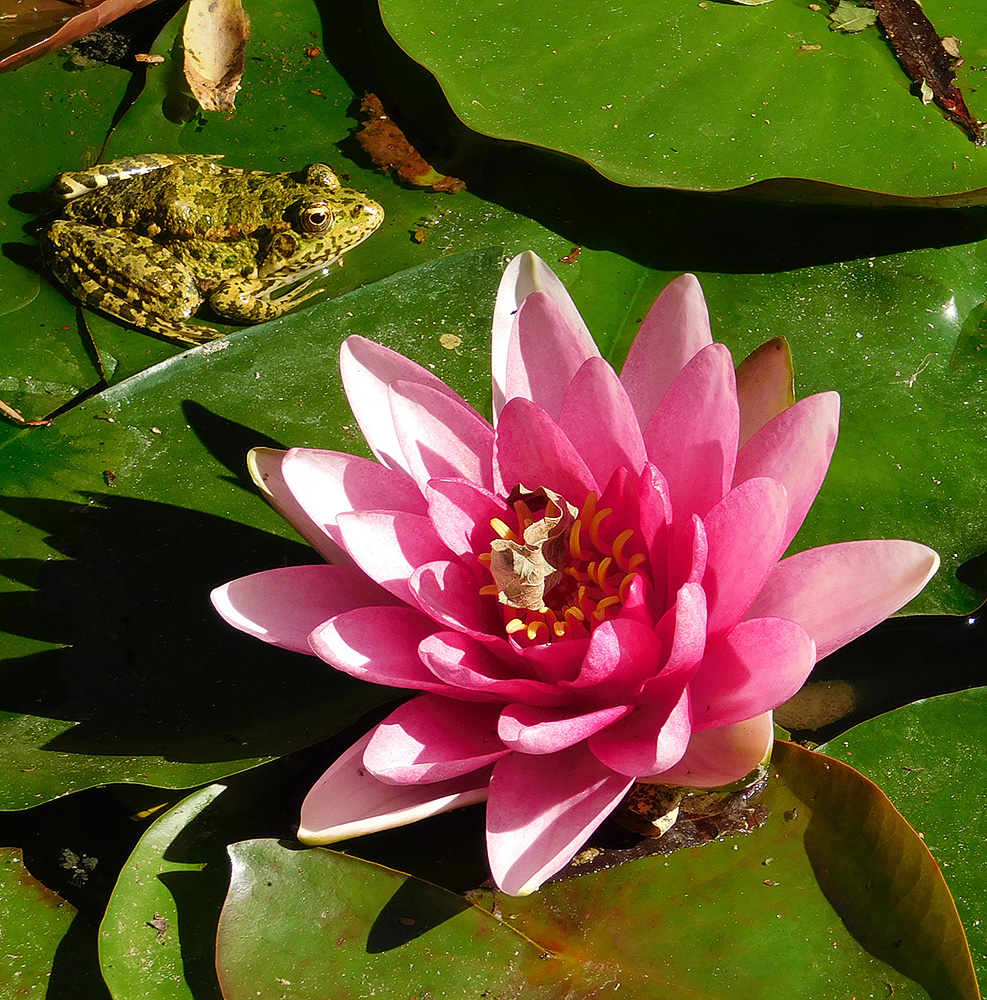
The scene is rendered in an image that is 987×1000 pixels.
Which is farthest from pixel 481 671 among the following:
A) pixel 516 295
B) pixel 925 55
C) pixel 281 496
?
pixel 925 55

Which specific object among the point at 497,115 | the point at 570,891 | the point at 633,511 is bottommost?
the point at 570,891

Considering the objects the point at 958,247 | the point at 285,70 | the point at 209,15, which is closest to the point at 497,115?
the point at 285,70

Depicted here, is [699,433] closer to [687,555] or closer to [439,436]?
Result: [687,555]

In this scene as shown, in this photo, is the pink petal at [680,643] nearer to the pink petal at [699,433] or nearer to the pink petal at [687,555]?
the pink petal at [687,555]

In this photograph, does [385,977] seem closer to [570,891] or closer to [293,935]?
[293,935]

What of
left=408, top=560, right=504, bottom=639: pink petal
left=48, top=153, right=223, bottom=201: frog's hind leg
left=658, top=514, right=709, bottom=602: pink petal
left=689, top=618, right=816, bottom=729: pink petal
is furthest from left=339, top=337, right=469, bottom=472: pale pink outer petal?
left=48, top=153, right=223, bottom=201: frog's hind leg

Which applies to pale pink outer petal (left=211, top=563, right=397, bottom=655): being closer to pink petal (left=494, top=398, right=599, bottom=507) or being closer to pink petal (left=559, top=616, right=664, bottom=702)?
pink petal (left=494, top=398, right=599, bottom=507)

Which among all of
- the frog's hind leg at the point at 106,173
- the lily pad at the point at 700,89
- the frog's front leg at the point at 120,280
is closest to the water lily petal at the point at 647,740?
the lily pad at the point at 700,89
